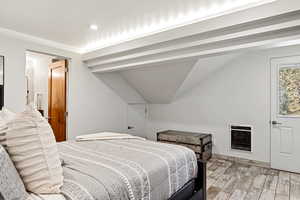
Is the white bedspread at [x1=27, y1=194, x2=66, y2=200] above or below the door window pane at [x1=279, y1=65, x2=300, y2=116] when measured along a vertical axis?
below

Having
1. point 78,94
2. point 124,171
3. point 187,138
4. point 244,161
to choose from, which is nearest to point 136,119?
point 187,138

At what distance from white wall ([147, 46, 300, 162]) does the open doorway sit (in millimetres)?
2783

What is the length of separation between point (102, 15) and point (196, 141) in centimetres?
299

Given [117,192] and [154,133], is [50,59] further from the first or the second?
[117,192]

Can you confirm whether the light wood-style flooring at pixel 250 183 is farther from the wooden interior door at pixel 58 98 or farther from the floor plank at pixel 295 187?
the wooden interior door at pixel 58 98

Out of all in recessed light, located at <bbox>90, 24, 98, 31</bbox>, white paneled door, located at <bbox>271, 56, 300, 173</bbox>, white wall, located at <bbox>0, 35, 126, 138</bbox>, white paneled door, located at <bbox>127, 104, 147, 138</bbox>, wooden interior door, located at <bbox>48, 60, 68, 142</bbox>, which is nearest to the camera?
recessed light, located at <bbox>90, 24, 98, 31</bbox>

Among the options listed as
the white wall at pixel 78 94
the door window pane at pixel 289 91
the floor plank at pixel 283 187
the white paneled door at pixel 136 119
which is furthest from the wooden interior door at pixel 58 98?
the door window pane at pixel 289 91

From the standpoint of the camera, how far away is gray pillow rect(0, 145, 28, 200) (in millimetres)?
820

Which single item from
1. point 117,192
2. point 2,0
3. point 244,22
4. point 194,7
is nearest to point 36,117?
point 117,192

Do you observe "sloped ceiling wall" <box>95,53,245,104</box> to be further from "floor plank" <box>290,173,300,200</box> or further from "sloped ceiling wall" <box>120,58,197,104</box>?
"floor plank" <box>290,173,300,200</box>

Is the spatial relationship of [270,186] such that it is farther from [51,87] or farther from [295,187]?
[51,87]

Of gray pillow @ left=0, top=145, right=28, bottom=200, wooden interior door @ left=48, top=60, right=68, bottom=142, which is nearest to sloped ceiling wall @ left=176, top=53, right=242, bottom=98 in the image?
wooden interior door @ left=48, top=60, right=68, bottom=142

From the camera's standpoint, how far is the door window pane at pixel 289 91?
3434mm

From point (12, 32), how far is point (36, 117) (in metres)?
2.81
